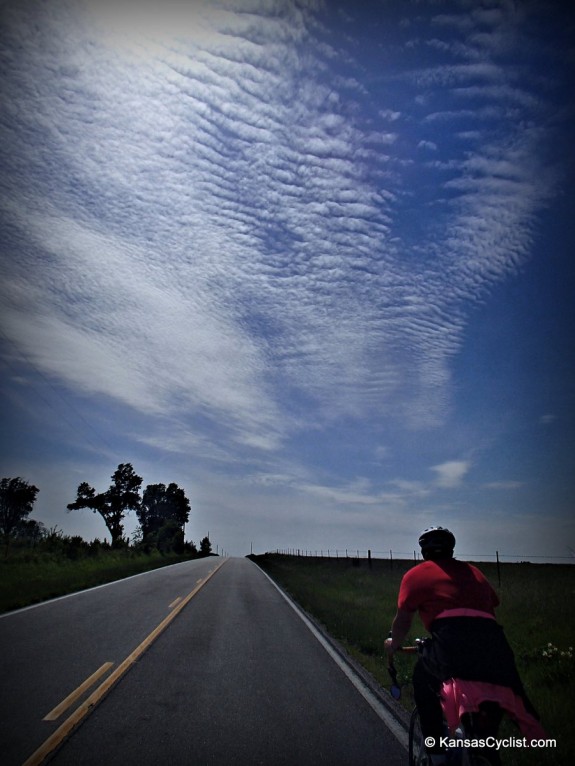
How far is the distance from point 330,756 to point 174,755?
1389mm

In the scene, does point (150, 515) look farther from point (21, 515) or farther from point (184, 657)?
point (184, 657)

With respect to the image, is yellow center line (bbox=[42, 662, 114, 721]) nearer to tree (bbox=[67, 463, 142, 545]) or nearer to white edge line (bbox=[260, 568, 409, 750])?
white edge line (bbox=[260, 568, 409, 750])

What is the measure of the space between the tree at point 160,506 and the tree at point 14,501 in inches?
704

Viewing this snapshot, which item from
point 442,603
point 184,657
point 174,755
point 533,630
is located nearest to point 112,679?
point 184,657

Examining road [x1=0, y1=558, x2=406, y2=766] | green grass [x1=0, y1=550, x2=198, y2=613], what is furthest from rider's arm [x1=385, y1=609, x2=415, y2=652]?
green grass [x1=0, y1=550, x2=198, y2=613]

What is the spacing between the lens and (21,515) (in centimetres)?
8494

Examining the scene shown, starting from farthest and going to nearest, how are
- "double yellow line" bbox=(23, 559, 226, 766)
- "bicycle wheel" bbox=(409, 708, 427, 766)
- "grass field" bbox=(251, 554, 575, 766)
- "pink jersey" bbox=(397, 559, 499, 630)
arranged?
"grass field" bbox=(251, 554, 575, 766), "double yellow line" bbox=(23, 559, 226, 766), "bicycle wheel" bbox=(409, 708, 427, 766), "pink jersey" bbox=(397, 559, 499, 630)

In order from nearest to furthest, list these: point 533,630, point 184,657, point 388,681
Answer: point 388,681 < point 184,657 < point 533,630

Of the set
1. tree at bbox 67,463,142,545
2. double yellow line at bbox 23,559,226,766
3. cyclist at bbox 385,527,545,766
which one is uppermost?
tree at bbox 67,463,142,545

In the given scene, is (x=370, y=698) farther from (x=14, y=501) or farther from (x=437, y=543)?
(x=14, y=501)

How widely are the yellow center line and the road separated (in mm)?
58

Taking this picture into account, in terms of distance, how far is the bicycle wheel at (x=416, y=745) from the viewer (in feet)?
12.9

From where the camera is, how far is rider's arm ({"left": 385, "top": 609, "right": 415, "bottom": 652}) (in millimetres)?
3787

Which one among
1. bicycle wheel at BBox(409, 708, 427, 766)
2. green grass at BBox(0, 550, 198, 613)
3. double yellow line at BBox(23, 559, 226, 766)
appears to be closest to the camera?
bicycle wheel at BBox(409, 708, 427, 766)
